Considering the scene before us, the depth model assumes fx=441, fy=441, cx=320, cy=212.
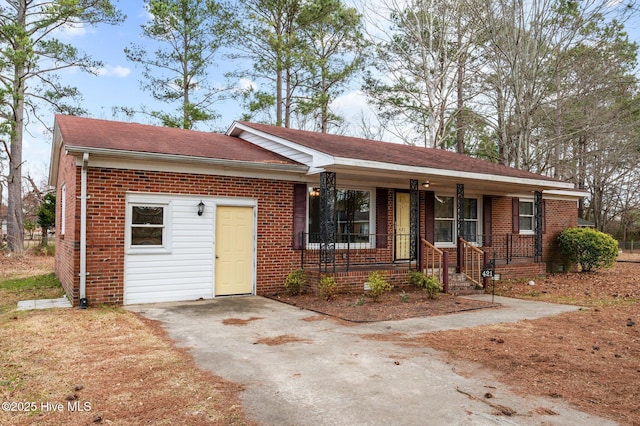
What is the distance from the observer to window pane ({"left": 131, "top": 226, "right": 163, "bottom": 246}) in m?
8.70

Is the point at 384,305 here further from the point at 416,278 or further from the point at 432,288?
the point at 416,278

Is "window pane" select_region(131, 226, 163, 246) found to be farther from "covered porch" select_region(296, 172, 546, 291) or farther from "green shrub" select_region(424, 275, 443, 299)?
"green shrub" select_region(424, 275, 443, 299)

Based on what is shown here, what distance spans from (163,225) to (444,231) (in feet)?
28.4

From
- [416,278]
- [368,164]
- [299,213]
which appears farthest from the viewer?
[299,213]

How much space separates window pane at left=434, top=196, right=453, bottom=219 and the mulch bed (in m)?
3.97

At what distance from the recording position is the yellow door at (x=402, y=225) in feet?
41.5

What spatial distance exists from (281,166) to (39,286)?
22.7ft

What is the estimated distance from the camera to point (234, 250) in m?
9.83

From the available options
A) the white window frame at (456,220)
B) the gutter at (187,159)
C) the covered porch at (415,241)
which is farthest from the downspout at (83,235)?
the white window frame at (456,220)

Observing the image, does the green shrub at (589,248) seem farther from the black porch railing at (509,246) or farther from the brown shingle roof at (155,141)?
the brown shingle roof at (155,141)

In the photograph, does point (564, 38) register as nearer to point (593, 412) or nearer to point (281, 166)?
point (281, 166)

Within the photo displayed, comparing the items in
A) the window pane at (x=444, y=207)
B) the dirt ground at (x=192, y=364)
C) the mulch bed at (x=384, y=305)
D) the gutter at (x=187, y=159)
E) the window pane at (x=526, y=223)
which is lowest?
the mulch bed at (x=384, y=305)

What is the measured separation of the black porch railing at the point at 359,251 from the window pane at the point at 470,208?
2949 mm

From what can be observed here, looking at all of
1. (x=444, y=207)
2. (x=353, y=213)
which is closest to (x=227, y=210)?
(x=353, y=213)
